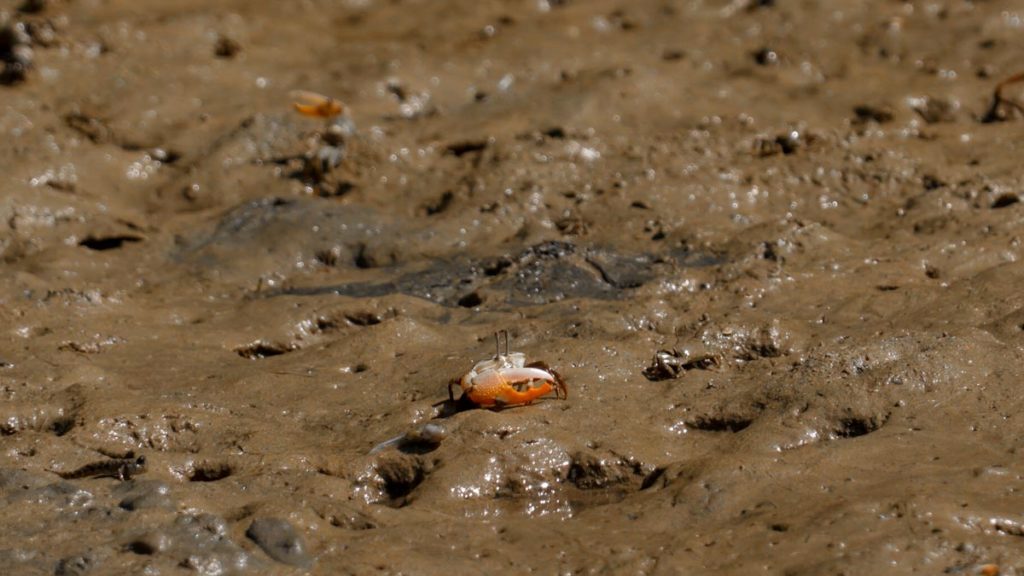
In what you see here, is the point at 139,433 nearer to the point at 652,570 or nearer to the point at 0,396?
the point at 0,396

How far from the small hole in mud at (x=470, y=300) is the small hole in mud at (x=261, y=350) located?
0.69 m

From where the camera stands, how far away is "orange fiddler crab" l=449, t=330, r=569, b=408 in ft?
14.4

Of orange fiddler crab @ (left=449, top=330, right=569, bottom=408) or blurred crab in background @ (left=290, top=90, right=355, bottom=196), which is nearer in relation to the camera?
orange fiddler crab @ (left=449, top=330, right=569, bottom=408)

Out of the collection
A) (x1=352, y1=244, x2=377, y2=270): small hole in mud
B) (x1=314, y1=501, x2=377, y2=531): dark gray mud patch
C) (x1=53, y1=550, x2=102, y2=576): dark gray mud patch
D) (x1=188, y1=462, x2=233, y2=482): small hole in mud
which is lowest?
(x1=352, y1=244, x2=377, y2=270): small hole in mud

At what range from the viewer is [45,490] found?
3910mm

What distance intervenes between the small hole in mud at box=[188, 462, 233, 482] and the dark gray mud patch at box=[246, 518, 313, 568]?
0.46m

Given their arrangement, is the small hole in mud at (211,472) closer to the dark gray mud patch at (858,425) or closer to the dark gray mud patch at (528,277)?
the dark gray mud patch at (528,277)

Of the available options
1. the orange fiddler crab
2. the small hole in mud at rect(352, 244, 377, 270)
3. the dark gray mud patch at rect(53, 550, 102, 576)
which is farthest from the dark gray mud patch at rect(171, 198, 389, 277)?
the dark gray mud patch at rect(53, 550, 102, 576)

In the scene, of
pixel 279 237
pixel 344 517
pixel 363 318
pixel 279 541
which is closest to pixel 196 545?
pixel 279 541

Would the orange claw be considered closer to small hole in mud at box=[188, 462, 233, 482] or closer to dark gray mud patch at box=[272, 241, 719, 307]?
dark gray mud patch at box=[272, 241, 719, 307]

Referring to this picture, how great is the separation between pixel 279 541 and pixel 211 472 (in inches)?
23.2

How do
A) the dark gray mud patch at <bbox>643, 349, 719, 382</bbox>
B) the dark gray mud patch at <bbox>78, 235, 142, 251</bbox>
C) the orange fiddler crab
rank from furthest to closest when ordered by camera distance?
1. the dark gray mud patch at <bbox>78, 235, 142, 251</bbox>
2. the dark gray mud patch at <bbox>643, 349, 719, 382</bbox>
3. the orange fiddler crab

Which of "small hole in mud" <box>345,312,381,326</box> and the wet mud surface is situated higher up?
the wet mud surface

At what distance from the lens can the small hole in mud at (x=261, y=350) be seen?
5.12 meters
